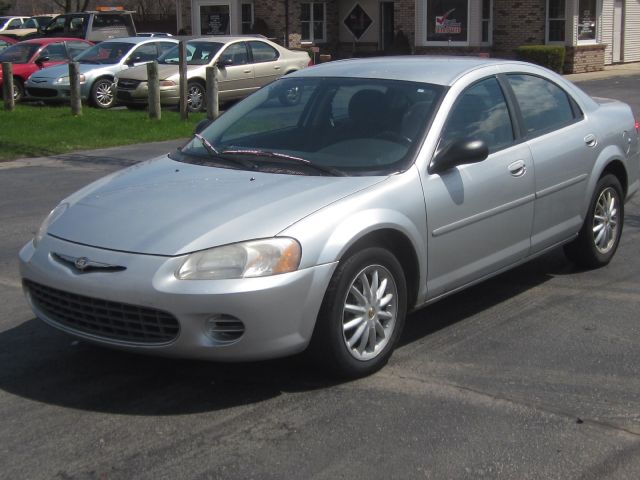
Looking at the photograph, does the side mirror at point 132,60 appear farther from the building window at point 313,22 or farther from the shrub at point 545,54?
the building window at point 313,22

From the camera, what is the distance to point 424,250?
5.26 meters

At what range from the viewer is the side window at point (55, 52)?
22453 mm

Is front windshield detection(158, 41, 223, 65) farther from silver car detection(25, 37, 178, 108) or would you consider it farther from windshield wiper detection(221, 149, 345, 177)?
windshield wiper detection(221, 149, 345, 177)

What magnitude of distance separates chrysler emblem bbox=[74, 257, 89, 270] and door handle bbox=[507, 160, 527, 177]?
8.65 feet

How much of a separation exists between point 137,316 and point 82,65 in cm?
1736

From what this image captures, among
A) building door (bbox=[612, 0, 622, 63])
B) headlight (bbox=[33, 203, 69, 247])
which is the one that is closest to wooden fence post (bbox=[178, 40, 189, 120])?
headlight (bbox=[33, 203, 69, 247])

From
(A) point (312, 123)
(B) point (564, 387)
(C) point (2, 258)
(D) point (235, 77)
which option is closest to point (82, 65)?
(D) point (235, 77)

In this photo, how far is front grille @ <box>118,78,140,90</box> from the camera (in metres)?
19.9

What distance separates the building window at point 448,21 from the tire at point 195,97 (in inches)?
584

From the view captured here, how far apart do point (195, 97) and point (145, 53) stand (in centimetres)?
280

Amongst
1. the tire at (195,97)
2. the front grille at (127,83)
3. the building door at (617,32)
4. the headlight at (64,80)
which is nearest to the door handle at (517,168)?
the tire at (195,97)

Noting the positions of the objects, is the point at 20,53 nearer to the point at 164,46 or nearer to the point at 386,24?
the point at 164,46

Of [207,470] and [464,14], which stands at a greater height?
[464,14]

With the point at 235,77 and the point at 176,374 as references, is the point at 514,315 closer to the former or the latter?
the point at 176,374
